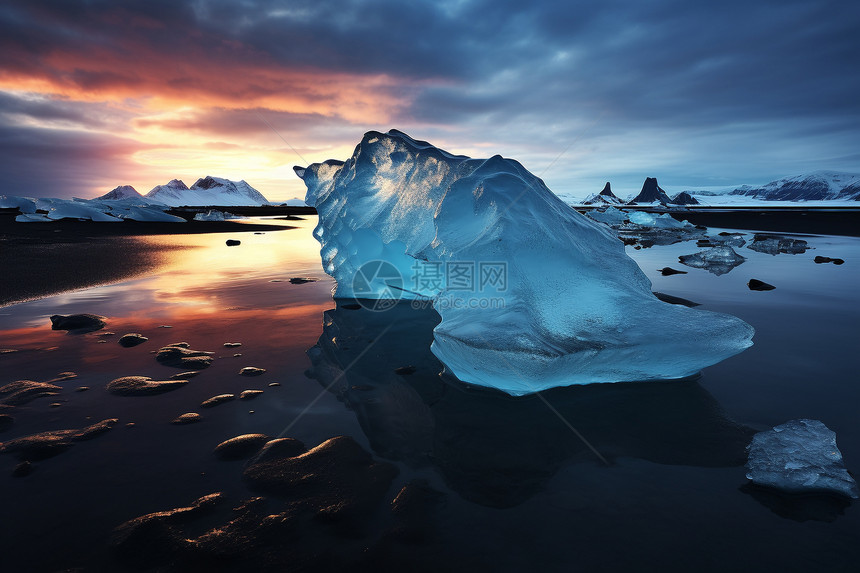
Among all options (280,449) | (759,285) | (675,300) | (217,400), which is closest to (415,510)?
(280,449)

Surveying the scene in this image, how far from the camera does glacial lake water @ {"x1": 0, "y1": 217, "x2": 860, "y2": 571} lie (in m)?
2.11

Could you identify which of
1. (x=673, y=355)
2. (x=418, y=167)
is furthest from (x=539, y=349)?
(x=418, y=167)

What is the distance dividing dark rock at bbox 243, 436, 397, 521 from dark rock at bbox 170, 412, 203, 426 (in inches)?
36.6

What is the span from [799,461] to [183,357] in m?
5.52

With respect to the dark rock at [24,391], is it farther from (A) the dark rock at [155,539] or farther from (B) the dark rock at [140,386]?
(A) the dark rock at [155,539]

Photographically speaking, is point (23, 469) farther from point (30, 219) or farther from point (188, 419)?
point (30, 219)

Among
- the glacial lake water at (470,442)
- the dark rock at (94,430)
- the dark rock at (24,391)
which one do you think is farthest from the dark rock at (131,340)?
the dark rock at (94,430)

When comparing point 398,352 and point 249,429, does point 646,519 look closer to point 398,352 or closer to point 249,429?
point 249,429

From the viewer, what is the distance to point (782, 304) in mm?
7383

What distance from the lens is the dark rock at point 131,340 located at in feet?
16.7

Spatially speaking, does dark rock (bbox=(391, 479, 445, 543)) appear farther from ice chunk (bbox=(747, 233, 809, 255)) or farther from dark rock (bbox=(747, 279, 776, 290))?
ice chunk (bbox=(747, 233, 809, 255))

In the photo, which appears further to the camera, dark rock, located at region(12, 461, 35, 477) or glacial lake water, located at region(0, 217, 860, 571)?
dark rock, located at region(12, 461, 35, 477)

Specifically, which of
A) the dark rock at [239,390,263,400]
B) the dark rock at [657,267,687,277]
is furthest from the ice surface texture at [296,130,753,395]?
the dark rock at [657,267,687,277]

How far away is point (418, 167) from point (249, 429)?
17.1 feet
